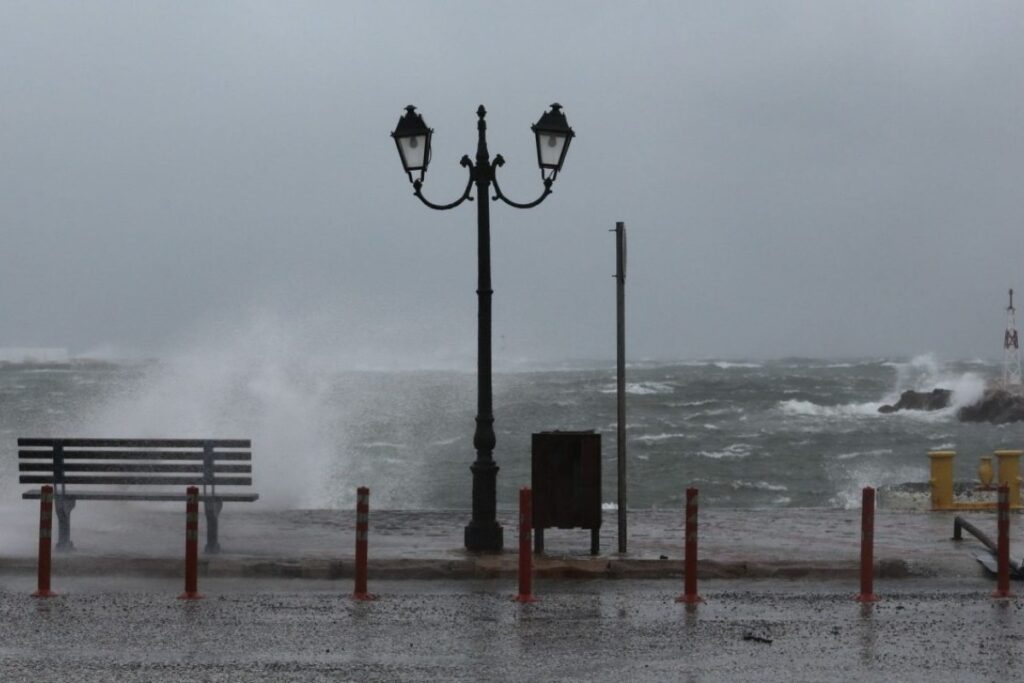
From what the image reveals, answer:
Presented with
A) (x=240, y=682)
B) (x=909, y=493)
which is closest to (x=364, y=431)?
(x=909, y=493)

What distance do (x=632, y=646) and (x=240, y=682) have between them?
2.50 m

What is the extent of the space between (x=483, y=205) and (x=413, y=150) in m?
0.88

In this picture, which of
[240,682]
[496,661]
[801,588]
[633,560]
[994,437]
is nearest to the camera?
[240,682]

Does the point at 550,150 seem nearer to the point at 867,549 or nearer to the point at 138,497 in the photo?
the point at 867,549

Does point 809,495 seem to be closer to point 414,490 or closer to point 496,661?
point 414,490

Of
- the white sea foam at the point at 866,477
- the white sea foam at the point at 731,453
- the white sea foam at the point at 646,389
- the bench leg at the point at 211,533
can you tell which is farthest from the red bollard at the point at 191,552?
the white sea foam at the point at 646,389

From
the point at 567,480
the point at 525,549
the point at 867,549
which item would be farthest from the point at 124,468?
the point at 867,549

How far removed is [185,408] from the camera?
3878 cm

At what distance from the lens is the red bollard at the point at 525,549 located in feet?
35.1

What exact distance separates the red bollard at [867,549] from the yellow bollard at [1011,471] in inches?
302

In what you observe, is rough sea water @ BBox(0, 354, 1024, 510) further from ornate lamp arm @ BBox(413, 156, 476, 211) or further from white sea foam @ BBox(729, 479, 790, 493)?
ornate lamp arm @ BBox(413, 156, 476, 211)

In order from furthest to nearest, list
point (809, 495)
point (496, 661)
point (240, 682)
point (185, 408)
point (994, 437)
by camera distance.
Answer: point (994, 437) → point (809, 495) → point (185, 408) → point (496, 661) → point (240, 682)

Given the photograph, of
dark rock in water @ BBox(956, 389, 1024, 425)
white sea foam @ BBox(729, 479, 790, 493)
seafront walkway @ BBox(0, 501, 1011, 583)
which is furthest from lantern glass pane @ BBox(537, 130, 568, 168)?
dark rock in water @ BBox(956, 389, 1024, 425)

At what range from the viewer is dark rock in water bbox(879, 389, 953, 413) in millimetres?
87312
